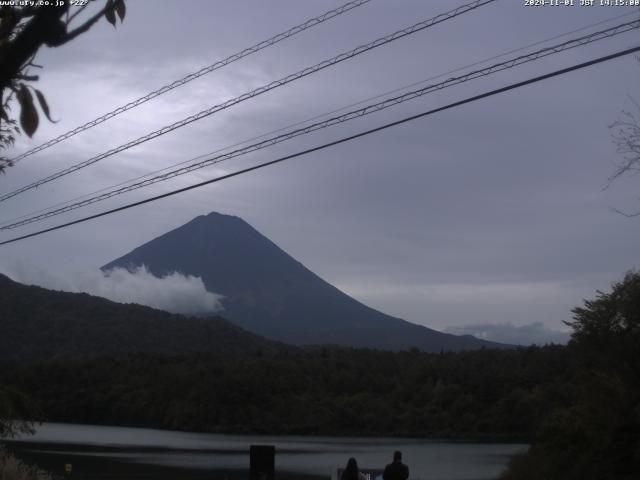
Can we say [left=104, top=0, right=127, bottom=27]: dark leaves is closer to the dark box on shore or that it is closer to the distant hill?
the dark box on shore

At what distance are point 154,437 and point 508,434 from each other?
32.1m

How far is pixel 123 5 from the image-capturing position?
455 centimetres

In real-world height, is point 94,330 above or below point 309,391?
above

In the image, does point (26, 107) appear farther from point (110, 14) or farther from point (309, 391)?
point (309, 391)

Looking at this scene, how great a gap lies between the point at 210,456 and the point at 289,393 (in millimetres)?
42737

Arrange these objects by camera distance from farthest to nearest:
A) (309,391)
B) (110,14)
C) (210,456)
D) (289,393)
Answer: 1. (309,391)
2. (289,393)
3. (210,456)
4. (110,14)

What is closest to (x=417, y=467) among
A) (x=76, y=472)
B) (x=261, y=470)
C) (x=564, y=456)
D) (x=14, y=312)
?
(x=76, y=472)

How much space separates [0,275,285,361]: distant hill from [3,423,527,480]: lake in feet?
92.4

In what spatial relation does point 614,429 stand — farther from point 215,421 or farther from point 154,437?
point 215,421

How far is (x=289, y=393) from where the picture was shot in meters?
98.2

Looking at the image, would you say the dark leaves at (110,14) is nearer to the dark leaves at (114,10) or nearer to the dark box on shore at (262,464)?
the dark leaves at (114,10)

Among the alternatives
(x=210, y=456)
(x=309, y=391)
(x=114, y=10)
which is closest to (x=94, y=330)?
(x=309, y=391)

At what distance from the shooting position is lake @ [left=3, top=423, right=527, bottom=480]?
A: 1743 inches

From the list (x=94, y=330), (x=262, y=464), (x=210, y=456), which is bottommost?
(x=210, y=456)
